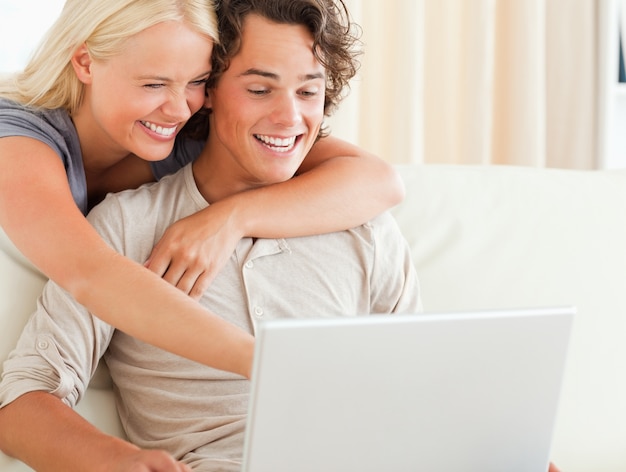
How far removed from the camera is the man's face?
1.40 meters

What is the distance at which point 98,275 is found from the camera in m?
1.17

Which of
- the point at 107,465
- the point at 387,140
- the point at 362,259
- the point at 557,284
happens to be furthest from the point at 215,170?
the point at 387,140

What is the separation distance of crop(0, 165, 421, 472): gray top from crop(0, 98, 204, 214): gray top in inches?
2.9

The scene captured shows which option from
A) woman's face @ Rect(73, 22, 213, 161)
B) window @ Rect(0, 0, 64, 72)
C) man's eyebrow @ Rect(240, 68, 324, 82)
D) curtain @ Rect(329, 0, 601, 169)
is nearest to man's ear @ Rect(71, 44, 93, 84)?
woman's face @ Rect(73, 22, 213, 161)

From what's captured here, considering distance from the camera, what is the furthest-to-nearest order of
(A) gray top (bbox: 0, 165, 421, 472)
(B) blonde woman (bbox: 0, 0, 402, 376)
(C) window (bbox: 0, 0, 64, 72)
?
(C) window (bbox: 0, 0, 64, 72), (A) gray top (bbox: 0, 165, 421, 472), (B) blonde woman (bbox: 0, 0, 402, 376)

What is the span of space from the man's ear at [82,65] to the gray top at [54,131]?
9 centimetres

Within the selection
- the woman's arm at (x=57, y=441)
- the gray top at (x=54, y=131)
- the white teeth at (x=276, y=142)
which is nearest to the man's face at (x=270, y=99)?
the white teeth at (x=276, y=142)

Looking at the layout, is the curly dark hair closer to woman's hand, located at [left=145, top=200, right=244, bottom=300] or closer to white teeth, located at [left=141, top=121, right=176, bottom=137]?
white teeth, located at [left=141, top=121, right=176, bottom=137]

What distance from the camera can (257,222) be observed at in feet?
4.63

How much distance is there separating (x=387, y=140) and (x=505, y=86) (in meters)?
0.46

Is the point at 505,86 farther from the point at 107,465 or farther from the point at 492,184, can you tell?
the point at 107,465

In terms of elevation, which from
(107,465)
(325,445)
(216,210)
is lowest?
(107,465)

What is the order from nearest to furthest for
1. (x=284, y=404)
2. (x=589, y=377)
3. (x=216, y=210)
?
(x=284, y=404)
(x=216, y=210)
(x=589, y=377)

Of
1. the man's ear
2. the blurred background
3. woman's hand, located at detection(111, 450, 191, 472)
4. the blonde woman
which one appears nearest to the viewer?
woman's hand, located at detection(111, 450, 191, 472)
